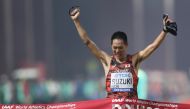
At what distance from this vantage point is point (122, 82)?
15.3 ft

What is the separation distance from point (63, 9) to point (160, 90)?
3.74 metres

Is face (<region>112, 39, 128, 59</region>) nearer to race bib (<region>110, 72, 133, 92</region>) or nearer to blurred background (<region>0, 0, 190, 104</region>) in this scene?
race bib (<region>110, 72, 133, 92</region>)

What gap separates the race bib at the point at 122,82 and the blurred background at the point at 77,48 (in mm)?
8388

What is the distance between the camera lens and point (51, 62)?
16.3 m

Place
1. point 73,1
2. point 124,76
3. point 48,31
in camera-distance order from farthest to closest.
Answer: point 48,31 → point 73,1 → point 124,76

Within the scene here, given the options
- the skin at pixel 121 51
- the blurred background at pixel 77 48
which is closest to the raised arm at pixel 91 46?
the skin at pixel 121 51

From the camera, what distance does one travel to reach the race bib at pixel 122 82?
467cm

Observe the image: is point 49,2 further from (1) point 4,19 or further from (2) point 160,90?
(2) point 160,90

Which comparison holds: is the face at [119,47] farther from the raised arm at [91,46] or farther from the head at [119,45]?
Result: the raised arm at [91,46]

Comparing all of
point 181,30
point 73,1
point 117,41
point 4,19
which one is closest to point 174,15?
point 181,30

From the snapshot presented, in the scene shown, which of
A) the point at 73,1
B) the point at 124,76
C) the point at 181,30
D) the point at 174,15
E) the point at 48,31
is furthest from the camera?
the point at 48,31

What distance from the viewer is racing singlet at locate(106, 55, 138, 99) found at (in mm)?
4684

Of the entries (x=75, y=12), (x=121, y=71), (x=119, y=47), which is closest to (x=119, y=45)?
(x=119, y=47)

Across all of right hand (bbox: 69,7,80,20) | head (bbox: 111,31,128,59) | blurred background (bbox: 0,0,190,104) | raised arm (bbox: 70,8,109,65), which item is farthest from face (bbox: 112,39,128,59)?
blurred background (bbox: 0,0,190,104)
